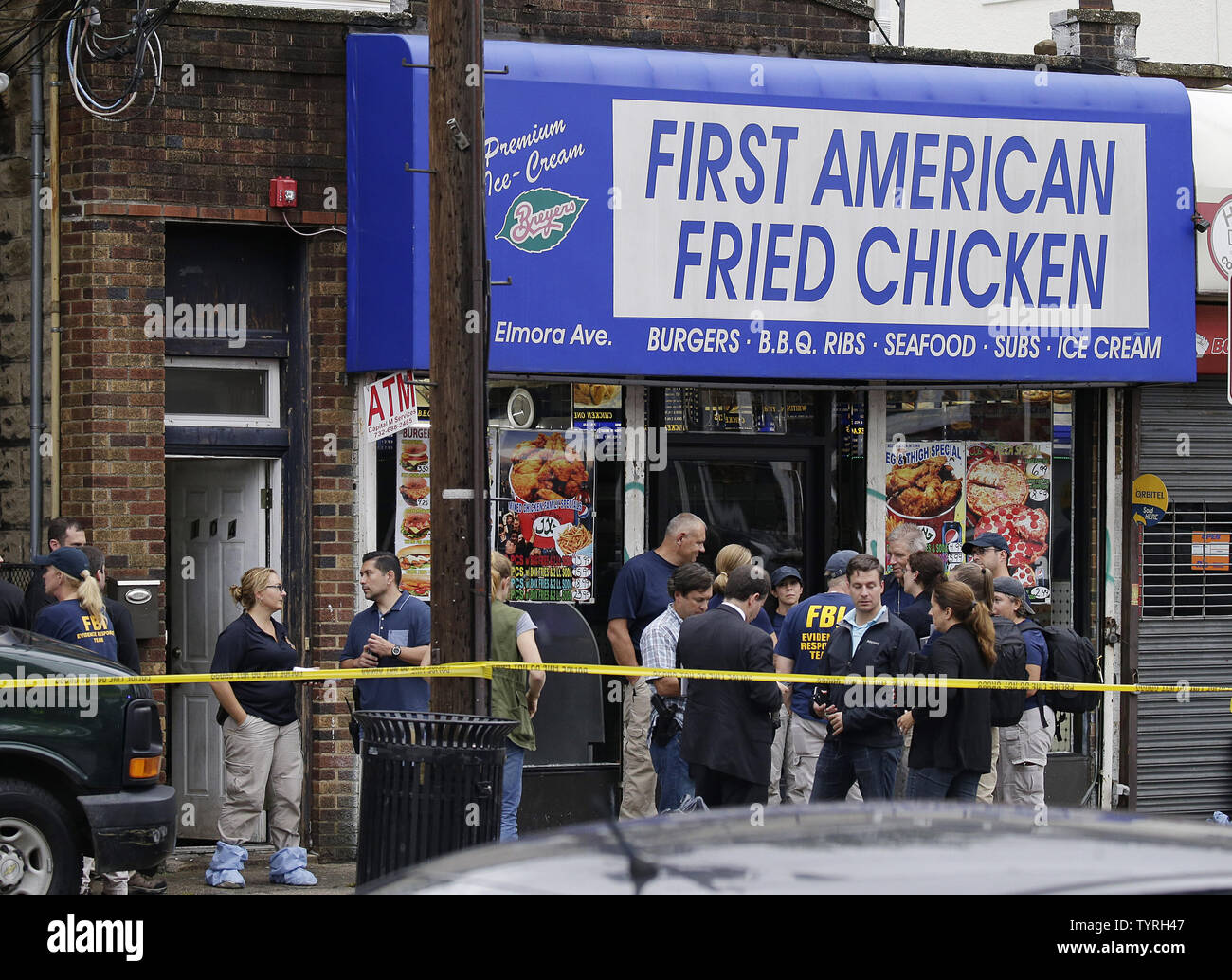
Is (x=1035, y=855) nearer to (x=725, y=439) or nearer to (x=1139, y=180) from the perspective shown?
(x=725, y=439)

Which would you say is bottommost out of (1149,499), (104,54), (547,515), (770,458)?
(547,515)

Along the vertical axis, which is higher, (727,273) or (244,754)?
(727,273)

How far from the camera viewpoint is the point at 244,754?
9633 millimetres

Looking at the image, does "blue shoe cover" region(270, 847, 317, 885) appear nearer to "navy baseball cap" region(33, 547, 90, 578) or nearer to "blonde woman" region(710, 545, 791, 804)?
"navy baseball cap" region(33, 547, 90, 578)

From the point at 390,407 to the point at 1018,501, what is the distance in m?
4.95

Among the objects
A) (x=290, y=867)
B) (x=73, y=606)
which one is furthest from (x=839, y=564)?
(x=73, y=606)

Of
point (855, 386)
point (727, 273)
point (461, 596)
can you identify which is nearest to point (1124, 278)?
point (855, 386)

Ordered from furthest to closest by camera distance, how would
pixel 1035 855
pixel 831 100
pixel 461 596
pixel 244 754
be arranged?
pixel 831 100 < pixel 244 754 < pixel 461 596 < pixel 1035 855

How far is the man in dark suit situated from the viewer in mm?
8922

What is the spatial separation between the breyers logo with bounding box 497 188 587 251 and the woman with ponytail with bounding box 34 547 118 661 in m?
3.46

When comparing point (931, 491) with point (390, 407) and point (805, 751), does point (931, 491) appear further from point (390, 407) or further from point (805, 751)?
point (390, 407)

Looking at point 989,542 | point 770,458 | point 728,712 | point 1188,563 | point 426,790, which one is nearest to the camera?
point 426,790

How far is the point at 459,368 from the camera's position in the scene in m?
7.88
